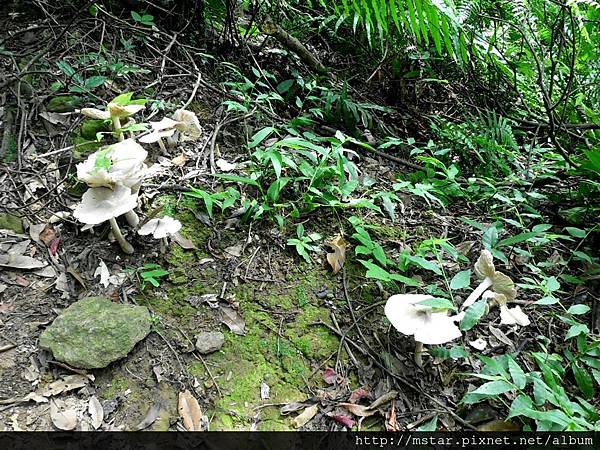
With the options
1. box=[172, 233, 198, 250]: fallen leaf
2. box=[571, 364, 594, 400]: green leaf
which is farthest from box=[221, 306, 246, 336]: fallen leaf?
box=[571, 364, 594, 400]: green leaf

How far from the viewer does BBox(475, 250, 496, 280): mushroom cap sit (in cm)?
197

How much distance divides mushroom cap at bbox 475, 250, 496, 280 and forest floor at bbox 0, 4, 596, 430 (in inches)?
9.9

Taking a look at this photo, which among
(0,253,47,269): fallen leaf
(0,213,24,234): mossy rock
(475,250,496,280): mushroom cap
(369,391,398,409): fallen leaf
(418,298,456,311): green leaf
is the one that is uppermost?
(475,250,496,280): mushroom cap

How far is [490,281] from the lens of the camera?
2000mm

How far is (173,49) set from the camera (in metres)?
3.27

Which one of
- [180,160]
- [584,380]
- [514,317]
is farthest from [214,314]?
[584,380]

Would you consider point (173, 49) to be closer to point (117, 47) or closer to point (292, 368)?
point (117, 47)

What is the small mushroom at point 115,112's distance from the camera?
2248mm

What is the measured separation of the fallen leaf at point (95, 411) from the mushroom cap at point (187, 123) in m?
1.47

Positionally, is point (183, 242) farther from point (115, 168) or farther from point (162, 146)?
point (162, 146)

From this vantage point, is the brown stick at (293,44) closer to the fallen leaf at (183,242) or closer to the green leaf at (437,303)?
the fallen leaf at (183,242)

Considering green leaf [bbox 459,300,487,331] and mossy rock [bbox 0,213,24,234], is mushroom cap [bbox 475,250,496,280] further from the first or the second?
mossy rock [bbox 0,213,24,234]

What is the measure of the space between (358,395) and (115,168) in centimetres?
137

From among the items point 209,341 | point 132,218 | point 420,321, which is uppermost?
point 420,321
